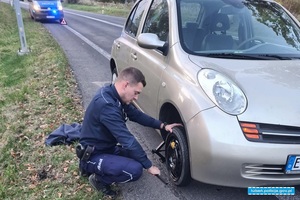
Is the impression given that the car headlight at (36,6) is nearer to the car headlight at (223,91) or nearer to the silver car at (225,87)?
the silver car at (225,87)

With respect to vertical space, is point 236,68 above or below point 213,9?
below

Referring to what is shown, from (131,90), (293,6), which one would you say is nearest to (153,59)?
(131,90)

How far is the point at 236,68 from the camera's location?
3020 mm

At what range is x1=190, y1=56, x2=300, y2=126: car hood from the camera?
2.54m

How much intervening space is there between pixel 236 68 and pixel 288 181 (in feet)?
3.43

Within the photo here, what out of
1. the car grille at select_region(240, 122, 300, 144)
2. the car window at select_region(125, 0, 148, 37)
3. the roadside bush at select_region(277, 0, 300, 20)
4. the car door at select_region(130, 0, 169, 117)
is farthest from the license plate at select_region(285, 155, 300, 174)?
the roadside bush at select_region(277, 0, 300, 20)

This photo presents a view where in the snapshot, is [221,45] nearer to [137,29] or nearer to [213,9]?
[213,9]

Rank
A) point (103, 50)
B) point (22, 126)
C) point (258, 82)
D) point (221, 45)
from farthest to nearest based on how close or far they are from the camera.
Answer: point (103, 50) < point (22, 126) < point (221, 45) < point (258, 82)

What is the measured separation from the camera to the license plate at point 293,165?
2.52 m

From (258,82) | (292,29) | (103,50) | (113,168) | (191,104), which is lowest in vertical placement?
(103,50)

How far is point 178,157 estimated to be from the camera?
A: 3025 millimetres

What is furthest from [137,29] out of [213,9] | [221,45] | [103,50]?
[103,50]

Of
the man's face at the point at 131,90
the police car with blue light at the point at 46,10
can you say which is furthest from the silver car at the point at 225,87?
the police car with blue light at the point at 46,10

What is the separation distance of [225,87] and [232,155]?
59 centimetres
